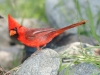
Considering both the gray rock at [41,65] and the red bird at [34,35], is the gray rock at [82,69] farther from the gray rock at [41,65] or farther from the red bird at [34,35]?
the red bird at [34,35]

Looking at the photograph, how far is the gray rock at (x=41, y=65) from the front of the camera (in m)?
3.69

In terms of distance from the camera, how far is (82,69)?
3.71 m

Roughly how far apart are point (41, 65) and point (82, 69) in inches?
15.7

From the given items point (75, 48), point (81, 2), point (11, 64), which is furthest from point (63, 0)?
point (75, 48)

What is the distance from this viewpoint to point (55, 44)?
20.2ft

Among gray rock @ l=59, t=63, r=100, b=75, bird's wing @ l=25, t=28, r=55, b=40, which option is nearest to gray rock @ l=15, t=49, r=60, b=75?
gray rock @ l=59, t=63, r=100, b=75

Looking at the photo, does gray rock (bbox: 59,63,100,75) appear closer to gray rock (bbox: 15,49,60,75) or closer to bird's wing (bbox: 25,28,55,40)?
gray rock (bbox: 15,49,60,75)

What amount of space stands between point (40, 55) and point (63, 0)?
11.4 ft

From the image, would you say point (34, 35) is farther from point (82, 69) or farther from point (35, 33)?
point (82, 69)

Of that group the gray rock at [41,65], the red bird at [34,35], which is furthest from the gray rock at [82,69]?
the red bird at [34,35]

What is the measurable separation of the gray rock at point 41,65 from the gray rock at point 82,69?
4.3 inches

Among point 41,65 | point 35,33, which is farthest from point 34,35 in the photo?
point 41,65

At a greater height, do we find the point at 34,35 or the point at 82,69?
the point at 34,35

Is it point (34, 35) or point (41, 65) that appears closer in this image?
point (41, 65)
